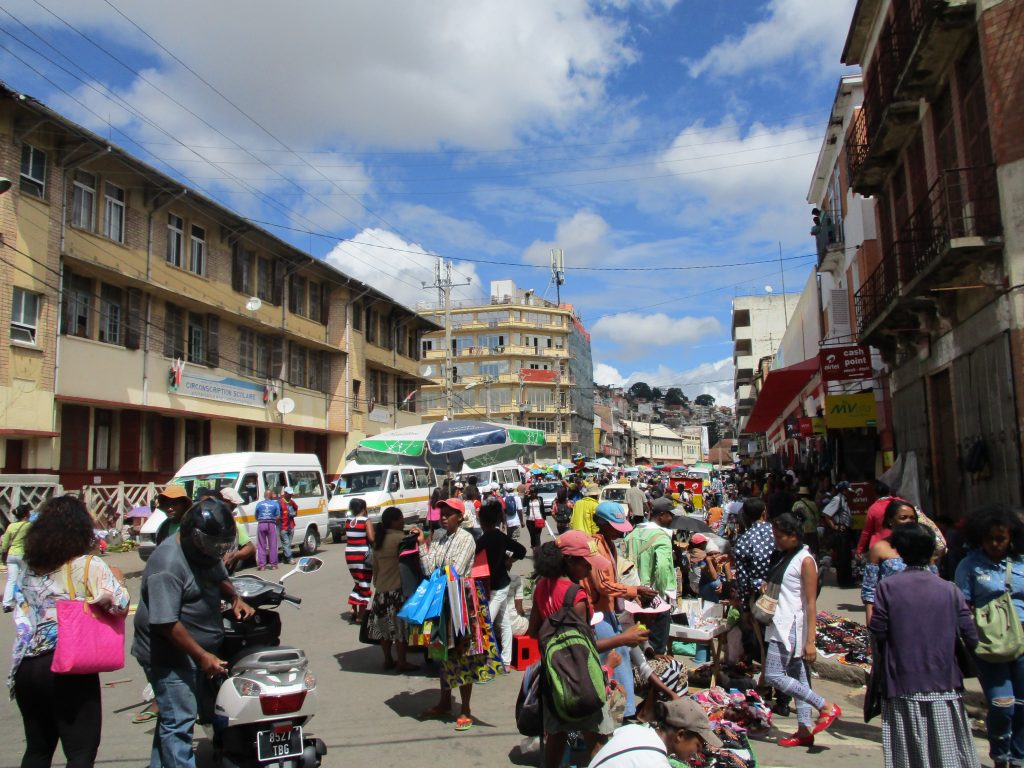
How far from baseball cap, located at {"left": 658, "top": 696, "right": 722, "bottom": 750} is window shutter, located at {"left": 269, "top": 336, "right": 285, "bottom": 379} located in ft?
96.7

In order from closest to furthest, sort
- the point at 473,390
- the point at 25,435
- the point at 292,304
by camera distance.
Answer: the point at 25,435 < the point at 292,304 < the point at 473,390

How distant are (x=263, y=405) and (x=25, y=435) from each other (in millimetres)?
11525

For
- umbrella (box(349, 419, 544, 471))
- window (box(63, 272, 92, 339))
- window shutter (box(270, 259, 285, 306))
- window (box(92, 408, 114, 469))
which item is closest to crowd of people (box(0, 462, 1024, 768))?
umbrella (box(349, 419, 544, 471))

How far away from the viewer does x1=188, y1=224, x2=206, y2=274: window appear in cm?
2675

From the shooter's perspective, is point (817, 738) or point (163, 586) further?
point (817, 738)

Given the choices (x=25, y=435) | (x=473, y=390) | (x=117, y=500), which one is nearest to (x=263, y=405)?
(x=117, y=500)

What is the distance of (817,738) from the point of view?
6.08m

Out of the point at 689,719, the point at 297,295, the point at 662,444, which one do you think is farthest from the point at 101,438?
the point at 662,444

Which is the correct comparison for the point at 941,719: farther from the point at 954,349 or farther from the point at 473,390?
the point at 473,390

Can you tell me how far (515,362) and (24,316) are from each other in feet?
199

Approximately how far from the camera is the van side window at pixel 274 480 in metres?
19.6

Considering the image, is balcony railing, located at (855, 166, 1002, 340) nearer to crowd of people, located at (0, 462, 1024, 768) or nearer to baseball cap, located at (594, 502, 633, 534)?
crowd of people, located at (0, 462, 1024, 768)

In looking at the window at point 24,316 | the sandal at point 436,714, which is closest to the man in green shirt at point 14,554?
the sandal at point 436,714

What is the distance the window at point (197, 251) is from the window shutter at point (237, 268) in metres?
1.54
